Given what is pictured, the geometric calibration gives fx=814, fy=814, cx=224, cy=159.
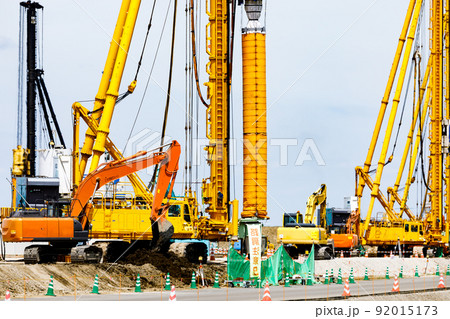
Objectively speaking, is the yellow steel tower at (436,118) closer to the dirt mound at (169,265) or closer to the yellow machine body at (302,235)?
the yellow machine body at (302,235)

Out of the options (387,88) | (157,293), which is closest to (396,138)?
(387,88)

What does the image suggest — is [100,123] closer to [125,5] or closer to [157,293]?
[125,5]

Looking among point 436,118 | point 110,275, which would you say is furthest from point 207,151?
point 436,118

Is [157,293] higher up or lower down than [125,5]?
lower down

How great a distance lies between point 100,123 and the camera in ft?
145

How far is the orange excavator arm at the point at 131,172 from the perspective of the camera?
1651 inches

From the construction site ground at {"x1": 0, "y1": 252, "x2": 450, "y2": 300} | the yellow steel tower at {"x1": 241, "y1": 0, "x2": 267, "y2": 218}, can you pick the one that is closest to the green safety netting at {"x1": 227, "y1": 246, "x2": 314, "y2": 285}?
the construction site ground at {"x1": 0, "y1": 252, "x2": 450, "y2": 300}

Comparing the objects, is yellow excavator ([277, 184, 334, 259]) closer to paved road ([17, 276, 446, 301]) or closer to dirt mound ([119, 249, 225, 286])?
dirt mound ([119, 249, 225, 286])

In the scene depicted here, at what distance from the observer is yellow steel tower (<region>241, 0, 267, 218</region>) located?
47.3 m

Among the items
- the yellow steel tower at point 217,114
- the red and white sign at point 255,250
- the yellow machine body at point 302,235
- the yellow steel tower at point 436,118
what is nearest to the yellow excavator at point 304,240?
the yellow machine body at point 302,235

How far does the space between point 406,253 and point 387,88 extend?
50.8 feet

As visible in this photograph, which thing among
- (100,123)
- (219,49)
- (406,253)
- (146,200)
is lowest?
(406,253)

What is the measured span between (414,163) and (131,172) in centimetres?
5104

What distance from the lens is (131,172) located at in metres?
42.8
